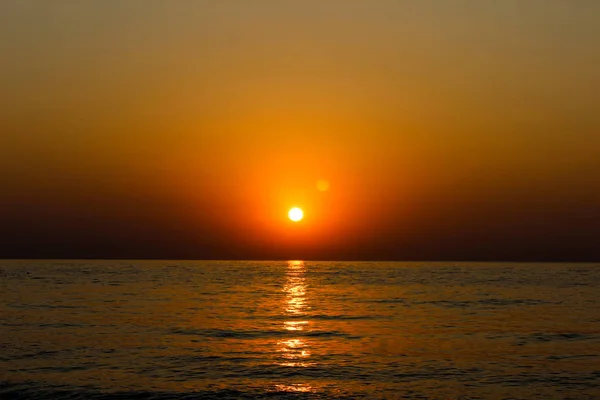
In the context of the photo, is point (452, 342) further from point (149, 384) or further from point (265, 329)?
point (149, 384)

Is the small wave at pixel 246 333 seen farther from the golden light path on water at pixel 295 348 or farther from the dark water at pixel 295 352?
the golden light path on water at pixel 295 348

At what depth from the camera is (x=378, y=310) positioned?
58.0m

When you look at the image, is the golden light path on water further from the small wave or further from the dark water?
the small wave

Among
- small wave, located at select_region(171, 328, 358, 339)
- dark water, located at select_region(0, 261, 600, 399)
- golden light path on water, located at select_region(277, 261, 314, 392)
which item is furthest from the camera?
small wave, located at select_region(171, 328, 358, 339)

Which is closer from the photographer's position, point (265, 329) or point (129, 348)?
point (129, 348)

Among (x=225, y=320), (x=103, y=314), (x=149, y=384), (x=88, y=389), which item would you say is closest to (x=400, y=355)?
(x=149, y=384)

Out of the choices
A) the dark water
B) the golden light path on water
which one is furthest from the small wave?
the golden light path on water

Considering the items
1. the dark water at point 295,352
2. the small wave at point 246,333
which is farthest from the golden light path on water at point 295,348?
the small wave at point 246,333

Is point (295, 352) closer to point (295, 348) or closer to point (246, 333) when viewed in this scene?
point (295, 348)

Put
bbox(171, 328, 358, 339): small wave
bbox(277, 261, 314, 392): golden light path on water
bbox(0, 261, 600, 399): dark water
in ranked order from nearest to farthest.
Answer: bbox(0, 261, 600, 399): dark water → bbox(277, 261, 314, 392): golden light path on water → bbox(171, 328, 358, 339): small wave

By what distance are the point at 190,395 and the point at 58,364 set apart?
895 centimetres

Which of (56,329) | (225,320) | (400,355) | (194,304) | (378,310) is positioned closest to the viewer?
(400,355)

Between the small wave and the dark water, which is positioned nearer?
the dark water

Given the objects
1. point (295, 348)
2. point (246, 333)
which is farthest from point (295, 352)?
point (246, 333)
